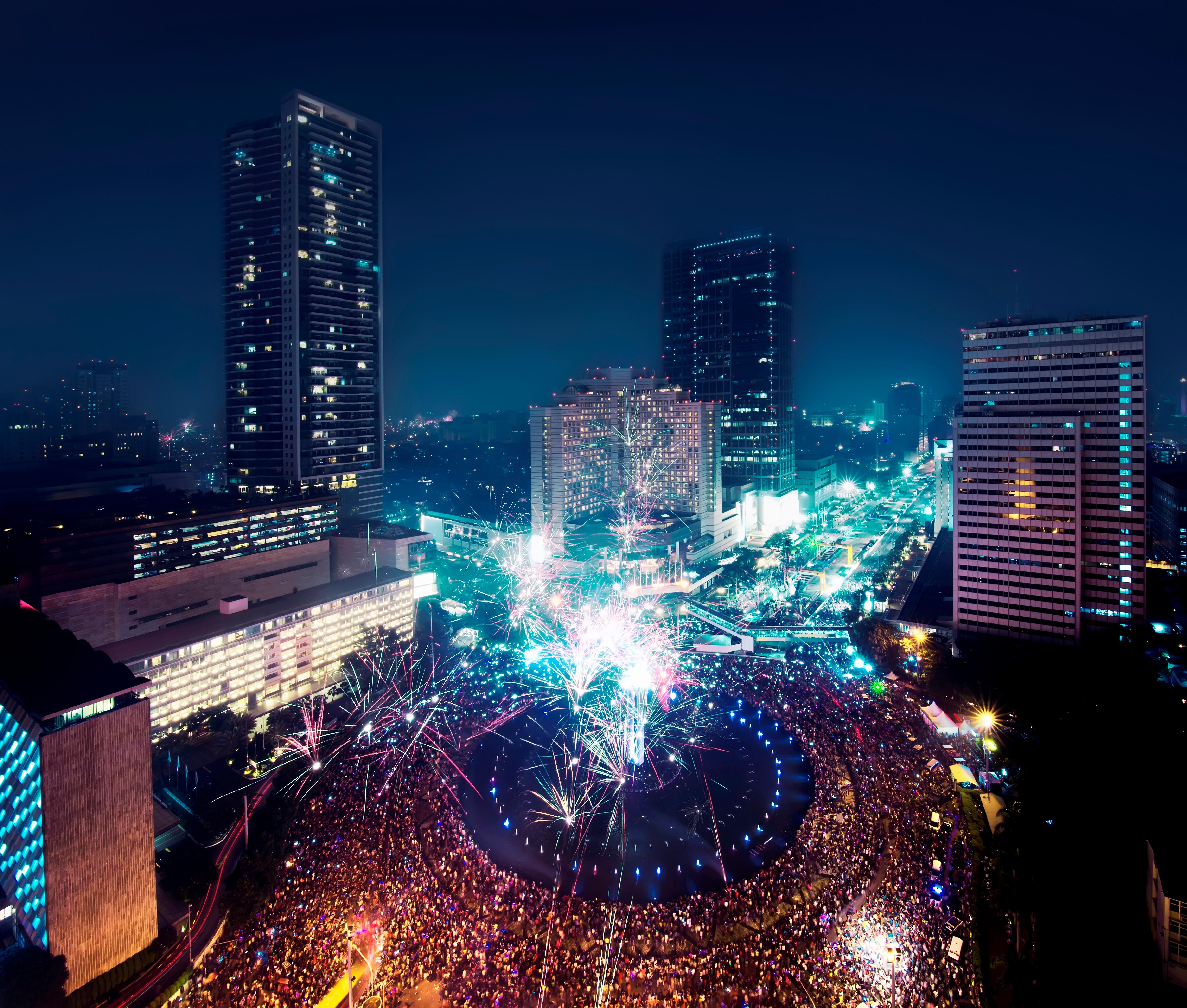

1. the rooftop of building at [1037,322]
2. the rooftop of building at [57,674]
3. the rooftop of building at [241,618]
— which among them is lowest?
the rooftop of building at [241,618]

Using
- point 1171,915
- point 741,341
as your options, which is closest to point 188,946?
point 1171,915

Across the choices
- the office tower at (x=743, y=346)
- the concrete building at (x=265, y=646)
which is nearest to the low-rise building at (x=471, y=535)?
the concrete building at (x=265, y=646)

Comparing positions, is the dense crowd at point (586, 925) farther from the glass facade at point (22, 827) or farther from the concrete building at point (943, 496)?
the concrete building at point (943, 496)

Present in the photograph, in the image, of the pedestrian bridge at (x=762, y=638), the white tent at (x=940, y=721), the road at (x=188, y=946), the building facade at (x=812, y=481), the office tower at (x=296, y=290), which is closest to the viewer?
the road at (x=188, y=946)

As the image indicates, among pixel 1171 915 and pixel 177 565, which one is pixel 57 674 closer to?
pixel 177 565

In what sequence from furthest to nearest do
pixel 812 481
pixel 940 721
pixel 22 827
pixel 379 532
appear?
1. pixel 812 481
2. pixel 379 532
3. pixel 940 721
4. pixel 22 827

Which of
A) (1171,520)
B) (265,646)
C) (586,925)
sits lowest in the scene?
(586,925)

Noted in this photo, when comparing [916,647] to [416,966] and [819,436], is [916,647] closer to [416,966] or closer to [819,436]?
[416,966]

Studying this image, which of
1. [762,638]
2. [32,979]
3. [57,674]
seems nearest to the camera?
[32,979]

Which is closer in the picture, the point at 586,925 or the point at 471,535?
the point at 586,925
